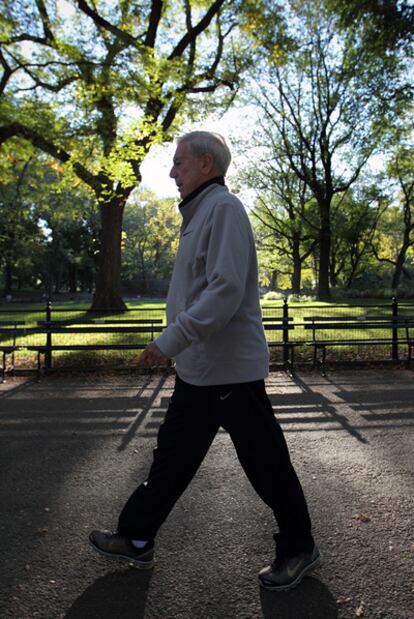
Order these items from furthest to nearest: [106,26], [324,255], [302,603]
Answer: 1. [324,255]
2. [106,26]
3. [302,603]

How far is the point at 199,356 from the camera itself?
86.9 inches

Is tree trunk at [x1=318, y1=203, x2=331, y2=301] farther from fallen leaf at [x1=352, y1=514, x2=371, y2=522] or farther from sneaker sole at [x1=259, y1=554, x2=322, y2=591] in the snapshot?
sneaker sole at [x1=259, y1=554, x2=322, y2=591]

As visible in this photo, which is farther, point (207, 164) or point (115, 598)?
point (207, 164)

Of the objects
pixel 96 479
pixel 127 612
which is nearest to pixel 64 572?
pixel 127 612

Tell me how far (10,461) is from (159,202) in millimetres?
58298

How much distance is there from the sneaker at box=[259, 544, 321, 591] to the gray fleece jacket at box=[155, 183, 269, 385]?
0.92m

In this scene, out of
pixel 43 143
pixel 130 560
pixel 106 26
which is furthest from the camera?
pixel 43 143

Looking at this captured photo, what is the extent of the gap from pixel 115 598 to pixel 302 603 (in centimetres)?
86

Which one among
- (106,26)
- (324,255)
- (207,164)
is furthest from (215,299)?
(324,255)

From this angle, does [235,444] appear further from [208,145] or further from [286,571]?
[208,145]

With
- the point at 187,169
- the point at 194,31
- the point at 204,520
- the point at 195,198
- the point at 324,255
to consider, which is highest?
the point at 194,31

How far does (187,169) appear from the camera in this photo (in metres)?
2.34

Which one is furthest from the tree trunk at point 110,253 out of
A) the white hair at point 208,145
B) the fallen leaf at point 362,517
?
the white hair at point 208,145

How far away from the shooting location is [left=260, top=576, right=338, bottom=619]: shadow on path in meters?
2.05
